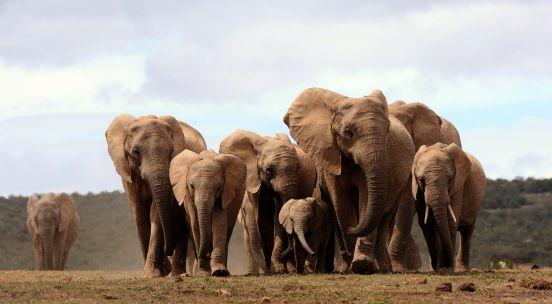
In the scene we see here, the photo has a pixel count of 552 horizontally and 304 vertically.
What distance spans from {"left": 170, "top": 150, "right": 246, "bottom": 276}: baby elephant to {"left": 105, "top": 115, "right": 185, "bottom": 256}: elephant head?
0.40m

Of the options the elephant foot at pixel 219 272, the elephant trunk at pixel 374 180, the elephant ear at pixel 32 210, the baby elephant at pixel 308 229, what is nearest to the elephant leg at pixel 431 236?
the baby elephant at pixel 308 229

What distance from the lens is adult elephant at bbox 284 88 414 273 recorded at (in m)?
21.0

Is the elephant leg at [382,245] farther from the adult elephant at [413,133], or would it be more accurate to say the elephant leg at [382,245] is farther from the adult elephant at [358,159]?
the adult elephant at [413,133]

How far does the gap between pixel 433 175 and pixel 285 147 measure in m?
2.97

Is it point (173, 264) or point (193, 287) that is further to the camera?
point (173, 264)

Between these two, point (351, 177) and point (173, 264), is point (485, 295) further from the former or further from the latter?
point (173, 264)

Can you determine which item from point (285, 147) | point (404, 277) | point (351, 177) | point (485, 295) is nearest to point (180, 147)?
point (285, 147)

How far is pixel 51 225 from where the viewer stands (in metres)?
37.4

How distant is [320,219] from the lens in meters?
22.9

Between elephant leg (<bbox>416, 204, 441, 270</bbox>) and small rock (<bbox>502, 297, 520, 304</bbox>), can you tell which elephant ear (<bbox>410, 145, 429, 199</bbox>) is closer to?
elephant leg (<bbox>416, 204, 441, 270</bbox>)

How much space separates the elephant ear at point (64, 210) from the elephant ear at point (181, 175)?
628 inches

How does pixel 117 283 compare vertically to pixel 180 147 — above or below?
below

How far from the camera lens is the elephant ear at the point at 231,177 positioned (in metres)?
22.4

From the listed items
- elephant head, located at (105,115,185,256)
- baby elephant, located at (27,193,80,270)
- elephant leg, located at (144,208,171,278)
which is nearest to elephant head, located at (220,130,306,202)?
elephant head, located at (105,115,185,256)
